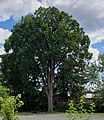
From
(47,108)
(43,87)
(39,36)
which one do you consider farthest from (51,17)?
(47,108)

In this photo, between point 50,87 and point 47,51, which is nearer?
point 47,51

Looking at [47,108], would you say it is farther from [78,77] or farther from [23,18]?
[23,18]

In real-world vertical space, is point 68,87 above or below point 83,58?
below

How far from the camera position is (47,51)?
5397cm

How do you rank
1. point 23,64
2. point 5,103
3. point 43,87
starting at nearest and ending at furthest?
point 5,103 < point 23,64 < point 43,87

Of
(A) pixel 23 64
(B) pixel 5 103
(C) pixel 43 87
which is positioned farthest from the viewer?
(C) pixel 43 87

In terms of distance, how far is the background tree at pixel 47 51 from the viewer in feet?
179

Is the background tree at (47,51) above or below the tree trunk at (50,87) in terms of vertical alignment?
above

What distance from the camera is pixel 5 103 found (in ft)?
20.2

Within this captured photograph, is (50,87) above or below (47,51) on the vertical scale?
below

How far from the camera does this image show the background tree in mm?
54656

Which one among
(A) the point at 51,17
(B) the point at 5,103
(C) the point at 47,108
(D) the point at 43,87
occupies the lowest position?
(B) the point at 5,103

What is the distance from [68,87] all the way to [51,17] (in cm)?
1322

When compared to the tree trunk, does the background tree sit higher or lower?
higher
